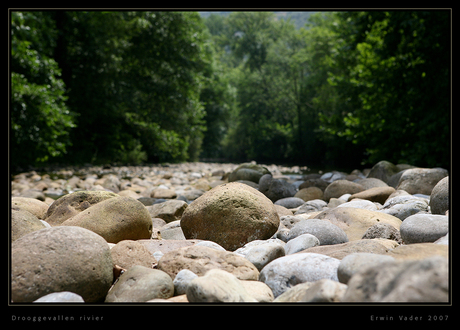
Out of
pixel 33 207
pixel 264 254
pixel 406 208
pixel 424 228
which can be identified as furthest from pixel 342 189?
pixel 33 207

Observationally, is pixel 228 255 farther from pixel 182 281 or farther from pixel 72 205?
pixel 72 205

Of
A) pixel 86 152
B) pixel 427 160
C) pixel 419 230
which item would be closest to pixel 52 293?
pixel 419 230

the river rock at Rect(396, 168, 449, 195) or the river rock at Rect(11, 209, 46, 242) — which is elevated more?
the river rock at Rect(11, 209, 46, 242)

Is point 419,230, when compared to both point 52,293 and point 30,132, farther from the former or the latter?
point 30,132

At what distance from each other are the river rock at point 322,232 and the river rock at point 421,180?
276 cm

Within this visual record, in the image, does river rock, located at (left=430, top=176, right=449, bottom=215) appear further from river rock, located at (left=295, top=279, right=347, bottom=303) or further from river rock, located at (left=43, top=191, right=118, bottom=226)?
river rock, located at (left=43, top=191, right=118, bottom=226)

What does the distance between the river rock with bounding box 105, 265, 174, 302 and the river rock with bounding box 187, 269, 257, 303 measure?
10.3 inches

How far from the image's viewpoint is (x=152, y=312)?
1.15 meters

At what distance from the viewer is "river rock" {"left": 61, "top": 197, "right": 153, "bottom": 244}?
2.73 metres

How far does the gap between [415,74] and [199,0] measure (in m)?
7.37

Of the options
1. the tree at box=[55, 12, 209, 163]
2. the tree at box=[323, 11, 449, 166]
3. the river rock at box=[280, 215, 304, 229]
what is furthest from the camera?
the tree at box=[55, 12, 209, 163]

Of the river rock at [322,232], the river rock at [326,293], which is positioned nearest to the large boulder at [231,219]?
the river rock at [322,232]

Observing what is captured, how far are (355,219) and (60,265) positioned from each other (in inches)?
98.7

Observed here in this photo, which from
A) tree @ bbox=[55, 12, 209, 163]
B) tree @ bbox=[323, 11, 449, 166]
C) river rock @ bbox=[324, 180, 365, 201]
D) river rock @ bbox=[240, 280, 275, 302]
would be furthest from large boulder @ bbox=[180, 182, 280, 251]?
tree @ bbox=[55, 12, 209, 163]
